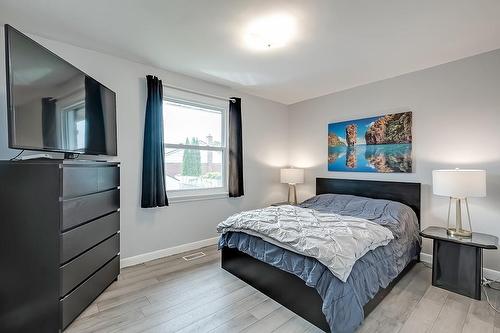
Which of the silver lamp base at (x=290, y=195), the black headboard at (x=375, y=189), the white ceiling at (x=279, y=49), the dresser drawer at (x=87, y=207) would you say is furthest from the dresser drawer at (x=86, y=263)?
the black headboard at (x=375, y=189)

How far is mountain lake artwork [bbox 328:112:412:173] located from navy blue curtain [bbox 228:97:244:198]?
5.06 ft

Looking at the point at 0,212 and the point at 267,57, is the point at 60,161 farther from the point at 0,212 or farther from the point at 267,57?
the point at 267,57

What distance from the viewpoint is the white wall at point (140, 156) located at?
259 centimetres

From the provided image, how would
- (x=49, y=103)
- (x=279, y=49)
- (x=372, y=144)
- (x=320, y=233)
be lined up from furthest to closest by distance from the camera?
(x=372, y=144) → (x=279, y=49) → (x=320, y=233) → (x=49, y=103)

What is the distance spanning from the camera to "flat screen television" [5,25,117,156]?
1542 millimetres

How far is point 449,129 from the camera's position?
2.83 m

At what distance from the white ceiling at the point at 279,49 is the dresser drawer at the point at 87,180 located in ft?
4.24

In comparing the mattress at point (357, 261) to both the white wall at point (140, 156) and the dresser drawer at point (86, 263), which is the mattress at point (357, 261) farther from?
the dresser drawer at point (86, 263)

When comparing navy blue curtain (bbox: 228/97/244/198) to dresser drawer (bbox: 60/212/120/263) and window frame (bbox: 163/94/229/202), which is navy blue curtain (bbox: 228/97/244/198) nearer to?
window frame (bbox: 163/94/229/202)

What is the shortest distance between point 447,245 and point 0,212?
3857 mm

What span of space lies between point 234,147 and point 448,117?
2.81 metres

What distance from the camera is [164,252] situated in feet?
10.2

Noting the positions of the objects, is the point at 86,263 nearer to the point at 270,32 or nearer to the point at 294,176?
the point at 270,32

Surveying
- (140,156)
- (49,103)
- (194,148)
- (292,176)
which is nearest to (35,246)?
(49,103)
